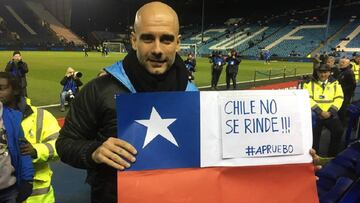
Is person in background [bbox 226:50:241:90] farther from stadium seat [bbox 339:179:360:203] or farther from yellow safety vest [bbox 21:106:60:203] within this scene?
stadium seat [bbox 339:179:360:203]

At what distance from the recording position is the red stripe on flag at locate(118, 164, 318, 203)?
1.78m

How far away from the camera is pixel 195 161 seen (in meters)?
1.86

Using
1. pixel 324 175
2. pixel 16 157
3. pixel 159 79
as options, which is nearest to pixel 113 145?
pixel 159 79

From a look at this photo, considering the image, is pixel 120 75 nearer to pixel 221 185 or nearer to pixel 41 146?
pixel 221 185

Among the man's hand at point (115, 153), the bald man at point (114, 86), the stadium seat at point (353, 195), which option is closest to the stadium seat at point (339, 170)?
the stadium seat at point (353, 195)

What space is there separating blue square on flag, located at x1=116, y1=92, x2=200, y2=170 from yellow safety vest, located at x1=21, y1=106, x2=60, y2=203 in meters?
1.50

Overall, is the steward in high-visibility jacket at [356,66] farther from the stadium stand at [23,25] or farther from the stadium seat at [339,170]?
the stadium stand at [23,25]

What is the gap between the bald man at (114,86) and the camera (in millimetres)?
1882

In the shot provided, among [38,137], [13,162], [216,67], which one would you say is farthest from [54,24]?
[13,162]

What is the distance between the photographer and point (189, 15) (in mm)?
74438

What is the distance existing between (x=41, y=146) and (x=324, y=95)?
4822mm

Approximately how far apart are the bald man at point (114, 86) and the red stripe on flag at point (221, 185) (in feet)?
0.53

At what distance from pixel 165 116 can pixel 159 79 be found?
212 mm

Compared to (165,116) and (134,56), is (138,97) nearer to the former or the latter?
(165,116)
